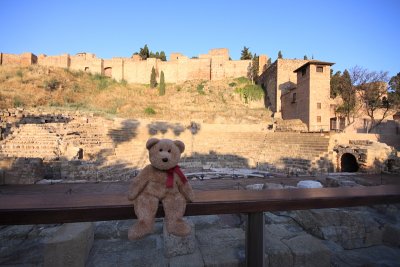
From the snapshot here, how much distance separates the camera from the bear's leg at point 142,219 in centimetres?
146

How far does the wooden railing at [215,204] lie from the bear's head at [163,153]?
0.30 m

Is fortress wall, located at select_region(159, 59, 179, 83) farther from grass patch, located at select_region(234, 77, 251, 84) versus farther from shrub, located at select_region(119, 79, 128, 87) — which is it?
grass patch, located at select_region(234, 77, 251, 84)

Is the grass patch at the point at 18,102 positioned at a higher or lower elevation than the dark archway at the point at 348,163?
higher

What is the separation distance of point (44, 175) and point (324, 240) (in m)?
11.2

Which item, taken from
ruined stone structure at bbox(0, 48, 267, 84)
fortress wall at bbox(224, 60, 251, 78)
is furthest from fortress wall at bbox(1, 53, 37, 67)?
fortress wall at bbox(224, 60, 251, 78)

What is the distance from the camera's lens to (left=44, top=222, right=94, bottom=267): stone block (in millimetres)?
2010

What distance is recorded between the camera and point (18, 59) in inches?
1460

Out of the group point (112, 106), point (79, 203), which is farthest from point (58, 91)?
point (79, 203)

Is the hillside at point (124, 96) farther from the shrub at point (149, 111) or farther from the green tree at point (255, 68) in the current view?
the green tree at point (255, 68)

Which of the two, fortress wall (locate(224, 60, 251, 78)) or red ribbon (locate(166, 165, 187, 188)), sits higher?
fortress wall (locate(224, 60, 251, 78))

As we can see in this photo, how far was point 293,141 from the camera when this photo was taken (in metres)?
16.4

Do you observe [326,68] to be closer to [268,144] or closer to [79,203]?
[268,144]

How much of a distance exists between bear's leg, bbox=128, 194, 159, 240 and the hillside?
22.5m

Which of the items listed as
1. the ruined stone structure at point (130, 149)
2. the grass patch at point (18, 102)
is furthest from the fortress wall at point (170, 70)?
the ruined stone structure at point (130, 149)
